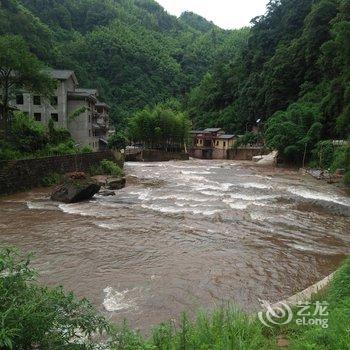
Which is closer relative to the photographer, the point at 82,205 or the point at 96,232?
the point at 96,232

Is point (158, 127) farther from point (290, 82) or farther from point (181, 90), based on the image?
point (181, 90)

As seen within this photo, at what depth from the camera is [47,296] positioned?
517cm

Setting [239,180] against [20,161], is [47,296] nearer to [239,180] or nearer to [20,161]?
[20,161]

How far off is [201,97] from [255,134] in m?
33.3

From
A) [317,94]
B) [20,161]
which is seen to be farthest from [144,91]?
[20,161]

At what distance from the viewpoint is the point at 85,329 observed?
525 cm

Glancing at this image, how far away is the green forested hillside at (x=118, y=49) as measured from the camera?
291 feet

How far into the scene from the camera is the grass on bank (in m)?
4.67

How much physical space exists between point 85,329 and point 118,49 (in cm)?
11839

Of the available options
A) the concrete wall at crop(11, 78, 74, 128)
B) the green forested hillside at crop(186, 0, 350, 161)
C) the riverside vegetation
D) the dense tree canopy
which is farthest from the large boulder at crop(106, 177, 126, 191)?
the green forested hillside at crop(186, 0, 350, 161)

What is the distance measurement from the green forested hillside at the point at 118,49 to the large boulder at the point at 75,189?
187 ft

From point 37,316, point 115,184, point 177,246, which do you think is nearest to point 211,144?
point 115,184

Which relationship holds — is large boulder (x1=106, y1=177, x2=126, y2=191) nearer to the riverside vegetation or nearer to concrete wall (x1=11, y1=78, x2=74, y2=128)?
the riverside vegetation

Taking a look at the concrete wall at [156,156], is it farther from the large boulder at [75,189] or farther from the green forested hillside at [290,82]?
the large boulder at [75,189]
